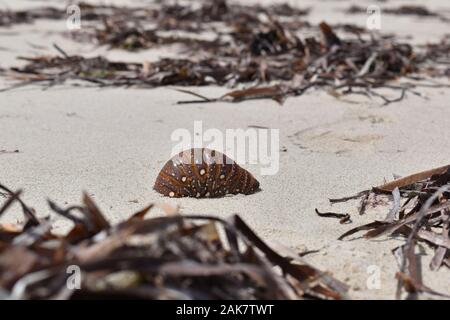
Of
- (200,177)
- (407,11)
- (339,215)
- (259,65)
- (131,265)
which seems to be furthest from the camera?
(407,11)

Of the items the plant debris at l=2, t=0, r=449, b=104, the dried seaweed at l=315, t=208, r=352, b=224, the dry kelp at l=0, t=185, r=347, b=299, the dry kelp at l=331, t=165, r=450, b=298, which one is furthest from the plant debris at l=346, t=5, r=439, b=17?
the dry kelp at l=0, t=185, r=347, b=299

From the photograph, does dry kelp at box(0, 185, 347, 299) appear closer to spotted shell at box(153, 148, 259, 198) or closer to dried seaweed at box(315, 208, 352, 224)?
dried seaweed at box(315, 208, 352, 224)

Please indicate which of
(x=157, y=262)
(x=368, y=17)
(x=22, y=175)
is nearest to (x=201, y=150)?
(x=22, y=175)

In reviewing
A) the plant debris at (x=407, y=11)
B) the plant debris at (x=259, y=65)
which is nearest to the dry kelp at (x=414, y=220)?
the plant debris at (x=259, y=65)

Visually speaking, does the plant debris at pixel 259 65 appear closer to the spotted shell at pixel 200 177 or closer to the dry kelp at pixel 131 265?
the spotted shell at pixel 200 177

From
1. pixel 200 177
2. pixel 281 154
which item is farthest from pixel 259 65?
pixel 200 177

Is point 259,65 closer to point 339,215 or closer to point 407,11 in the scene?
point 339,215
